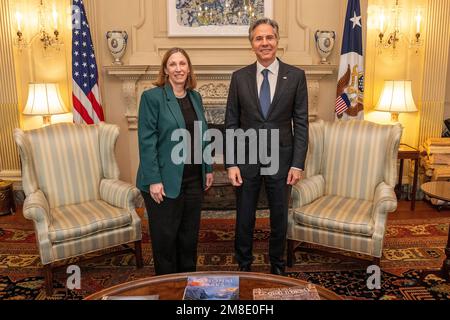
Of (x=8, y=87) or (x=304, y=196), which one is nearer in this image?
(x=304, y=196)

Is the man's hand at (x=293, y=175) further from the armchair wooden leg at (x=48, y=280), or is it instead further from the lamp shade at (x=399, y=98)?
the lamp shade at (x=399, y=98)

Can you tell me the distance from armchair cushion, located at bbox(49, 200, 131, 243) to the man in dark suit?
0.84 metres

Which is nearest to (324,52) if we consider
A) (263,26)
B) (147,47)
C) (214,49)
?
(214,49)

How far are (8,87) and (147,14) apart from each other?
5.31 feet

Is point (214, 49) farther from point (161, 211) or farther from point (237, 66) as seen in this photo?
point (161, 211)

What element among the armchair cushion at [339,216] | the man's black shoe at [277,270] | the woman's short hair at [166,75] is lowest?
the man's black shoe at [277,270]

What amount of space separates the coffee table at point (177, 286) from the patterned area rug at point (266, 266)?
909 millimetres

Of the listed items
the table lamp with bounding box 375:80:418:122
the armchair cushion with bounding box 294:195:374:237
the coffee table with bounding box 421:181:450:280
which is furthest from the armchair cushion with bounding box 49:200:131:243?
the table lamp with bounding box 375:80:418:122

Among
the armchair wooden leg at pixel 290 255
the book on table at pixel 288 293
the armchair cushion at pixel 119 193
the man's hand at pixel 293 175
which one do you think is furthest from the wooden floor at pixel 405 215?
the book on table at pixel 288 293

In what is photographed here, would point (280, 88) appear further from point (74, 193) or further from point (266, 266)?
point (74, 193)

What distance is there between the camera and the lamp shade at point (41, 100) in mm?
4270

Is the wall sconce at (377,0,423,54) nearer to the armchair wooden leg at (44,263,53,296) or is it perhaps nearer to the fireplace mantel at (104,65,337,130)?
the fireplace mantel at (104,65,337,130)

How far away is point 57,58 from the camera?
15.2 ft

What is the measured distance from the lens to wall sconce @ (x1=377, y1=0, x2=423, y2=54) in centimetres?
454
